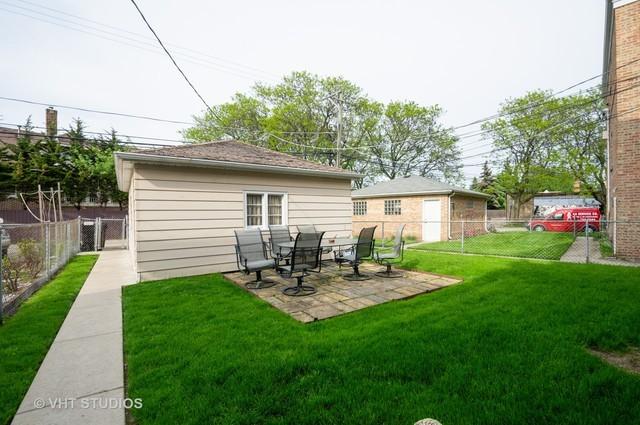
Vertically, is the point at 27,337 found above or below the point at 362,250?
below

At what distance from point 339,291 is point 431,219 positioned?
12475mm

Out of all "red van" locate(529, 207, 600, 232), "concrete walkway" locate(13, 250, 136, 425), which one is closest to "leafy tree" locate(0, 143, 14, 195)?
"concrete walkway" locate(13, 250, 136, 425)

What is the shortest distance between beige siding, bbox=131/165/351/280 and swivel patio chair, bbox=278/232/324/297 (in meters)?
2.65

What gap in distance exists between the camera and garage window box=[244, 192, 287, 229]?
314 inches

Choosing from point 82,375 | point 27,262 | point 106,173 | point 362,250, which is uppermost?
point 106,173

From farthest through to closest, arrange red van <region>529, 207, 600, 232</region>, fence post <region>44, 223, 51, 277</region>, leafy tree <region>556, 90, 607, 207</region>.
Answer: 1. leafy tree <region>556, 90, 607, 207</region>
2. red van <region>529, 207, 600, 232</region>
3. fence post <region>44, 223, 51, 277</region>

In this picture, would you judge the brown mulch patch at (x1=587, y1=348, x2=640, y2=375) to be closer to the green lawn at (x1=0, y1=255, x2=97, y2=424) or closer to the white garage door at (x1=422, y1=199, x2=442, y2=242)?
the green lawn at (x1=0, y1=255, x2=97, y2=424)

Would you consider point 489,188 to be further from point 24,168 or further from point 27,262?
point 24,168

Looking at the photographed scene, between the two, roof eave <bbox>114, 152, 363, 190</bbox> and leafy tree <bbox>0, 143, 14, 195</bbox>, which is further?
leafy tree <bbox>0, 143, 14, 195</bbox>

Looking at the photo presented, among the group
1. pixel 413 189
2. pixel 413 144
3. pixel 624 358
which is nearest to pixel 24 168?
pixel 413 189

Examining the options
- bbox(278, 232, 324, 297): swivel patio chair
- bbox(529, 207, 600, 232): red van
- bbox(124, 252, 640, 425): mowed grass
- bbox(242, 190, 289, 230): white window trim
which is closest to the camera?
bbox(124, 252, 640, 425): mowed grass

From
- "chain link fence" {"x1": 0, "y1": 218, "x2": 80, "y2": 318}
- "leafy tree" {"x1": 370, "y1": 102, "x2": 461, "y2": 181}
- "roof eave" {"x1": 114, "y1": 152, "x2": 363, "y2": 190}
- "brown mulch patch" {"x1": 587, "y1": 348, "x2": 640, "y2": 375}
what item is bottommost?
"brown mulch patch" {"x1": 587, "y1": 348, "x2": 640, "y2": 375}

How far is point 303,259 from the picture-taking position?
545 cm

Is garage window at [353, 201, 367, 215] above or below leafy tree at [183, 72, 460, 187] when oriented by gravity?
below
